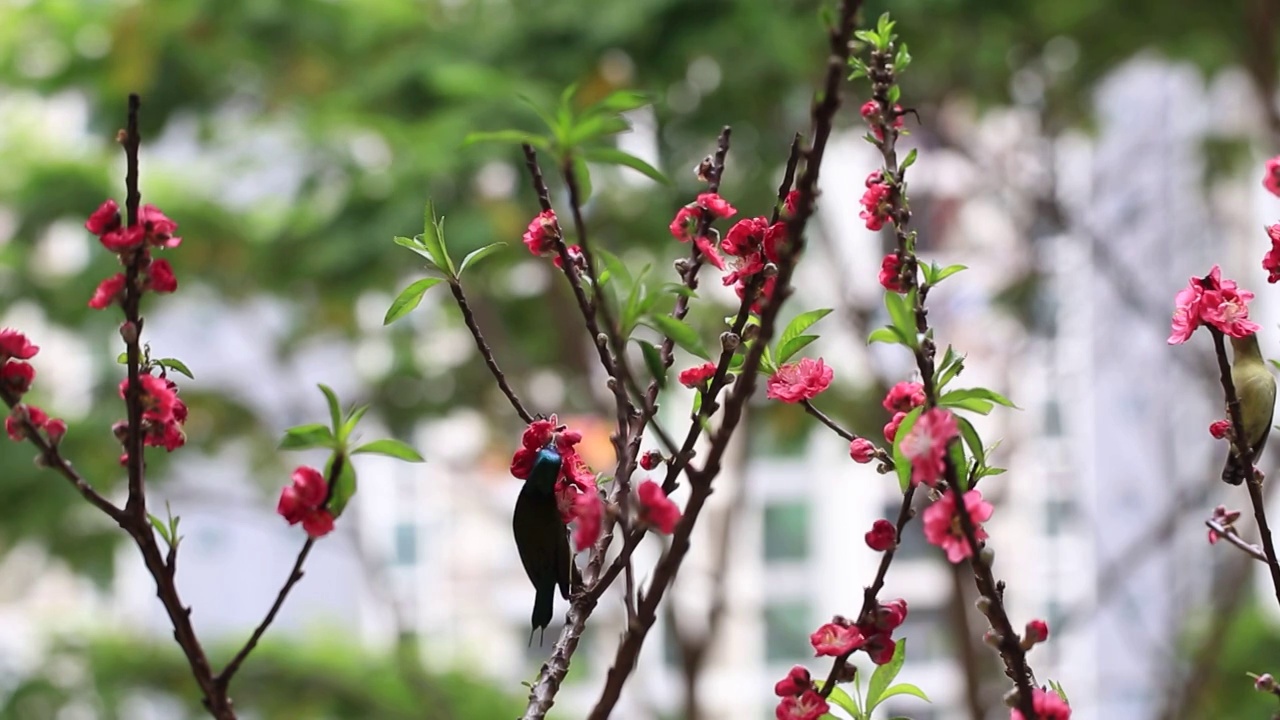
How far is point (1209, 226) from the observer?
8.86 ft

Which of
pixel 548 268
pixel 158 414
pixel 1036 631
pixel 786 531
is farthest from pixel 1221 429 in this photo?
pixel 786 531

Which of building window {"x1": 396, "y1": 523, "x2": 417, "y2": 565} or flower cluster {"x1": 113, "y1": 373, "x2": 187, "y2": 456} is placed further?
building window {"x1": 396, "y1": 523, "x2": 417, "y2": 565}

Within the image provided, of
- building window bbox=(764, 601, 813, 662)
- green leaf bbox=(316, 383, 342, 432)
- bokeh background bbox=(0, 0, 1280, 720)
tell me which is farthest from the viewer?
building window bbox=(764, 601, 813, 662)

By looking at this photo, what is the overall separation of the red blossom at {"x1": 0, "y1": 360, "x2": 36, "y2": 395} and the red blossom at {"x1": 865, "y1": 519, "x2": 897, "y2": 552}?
0.22 m

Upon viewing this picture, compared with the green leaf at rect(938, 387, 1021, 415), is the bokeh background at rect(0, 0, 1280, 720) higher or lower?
higher

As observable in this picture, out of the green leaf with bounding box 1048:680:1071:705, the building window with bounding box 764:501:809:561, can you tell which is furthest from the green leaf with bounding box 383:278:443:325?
the building window with bounding box 764:501:809:561

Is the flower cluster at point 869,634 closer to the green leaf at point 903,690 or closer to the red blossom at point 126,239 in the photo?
the green leaf at point 903,690

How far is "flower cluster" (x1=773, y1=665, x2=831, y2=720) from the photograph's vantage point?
1.11ft

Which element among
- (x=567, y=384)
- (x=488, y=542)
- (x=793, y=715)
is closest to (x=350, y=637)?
(x=567, y=384)

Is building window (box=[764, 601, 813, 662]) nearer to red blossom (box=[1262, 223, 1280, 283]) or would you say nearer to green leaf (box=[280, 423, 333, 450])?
red blossom (box=[1262, 223, 1280, 283])

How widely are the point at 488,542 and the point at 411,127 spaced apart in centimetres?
217

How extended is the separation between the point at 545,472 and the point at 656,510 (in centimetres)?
8

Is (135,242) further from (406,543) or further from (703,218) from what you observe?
(406,543)

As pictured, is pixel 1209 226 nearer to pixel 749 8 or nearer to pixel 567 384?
pixel 567 384
